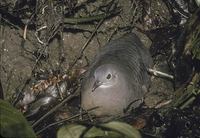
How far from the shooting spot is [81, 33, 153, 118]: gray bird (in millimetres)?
4590

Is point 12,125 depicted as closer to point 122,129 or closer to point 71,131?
point 71,131

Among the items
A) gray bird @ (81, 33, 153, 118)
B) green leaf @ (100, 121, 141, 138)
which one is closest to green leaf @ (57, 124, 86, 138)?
green leaf @ (100, 121, 141, 138)

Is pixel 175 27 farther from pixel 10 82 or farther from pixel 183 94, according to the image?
pixel 10 82

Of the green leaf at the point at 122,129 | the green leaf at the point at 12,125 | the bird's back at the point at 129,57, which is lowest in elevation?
the green leaf at the point at 122,129

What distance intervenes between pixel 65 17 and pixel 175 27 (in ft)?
4.23

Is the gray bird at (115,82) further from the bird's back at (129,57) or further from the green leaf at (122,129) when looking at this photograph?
the green leaf at (122,129)

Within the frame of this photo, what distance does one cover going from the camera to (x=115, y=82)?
472 cm

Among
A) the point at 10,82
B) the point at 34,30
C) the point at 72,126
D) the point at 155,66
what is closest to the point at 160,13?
the point at 155,66

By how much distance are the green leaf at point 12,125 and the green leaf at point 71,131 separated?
0.85 feet

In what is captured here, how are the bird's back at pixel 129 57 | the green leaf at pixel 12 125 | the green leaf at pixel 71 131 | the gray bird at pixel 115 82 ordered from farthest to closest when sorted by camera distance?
the bird's back at pixel 129 57
the gray bird at pixel 115 82
the green leaf at pixel 71 131
the green leaf at pixel 12 125

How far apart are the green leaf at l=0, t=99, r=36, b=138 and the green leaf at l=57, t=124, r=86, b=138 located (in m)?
0.26

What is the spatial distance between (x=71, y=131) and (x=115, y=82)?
1292mm

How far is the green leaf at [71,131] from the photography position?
348cm

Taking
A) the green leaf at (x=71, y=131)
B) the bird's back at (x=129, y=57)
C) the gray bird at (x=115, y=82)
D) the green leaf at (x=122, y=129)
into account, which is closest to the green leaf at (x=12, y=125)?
the green leaf at (x=71, y=131)
